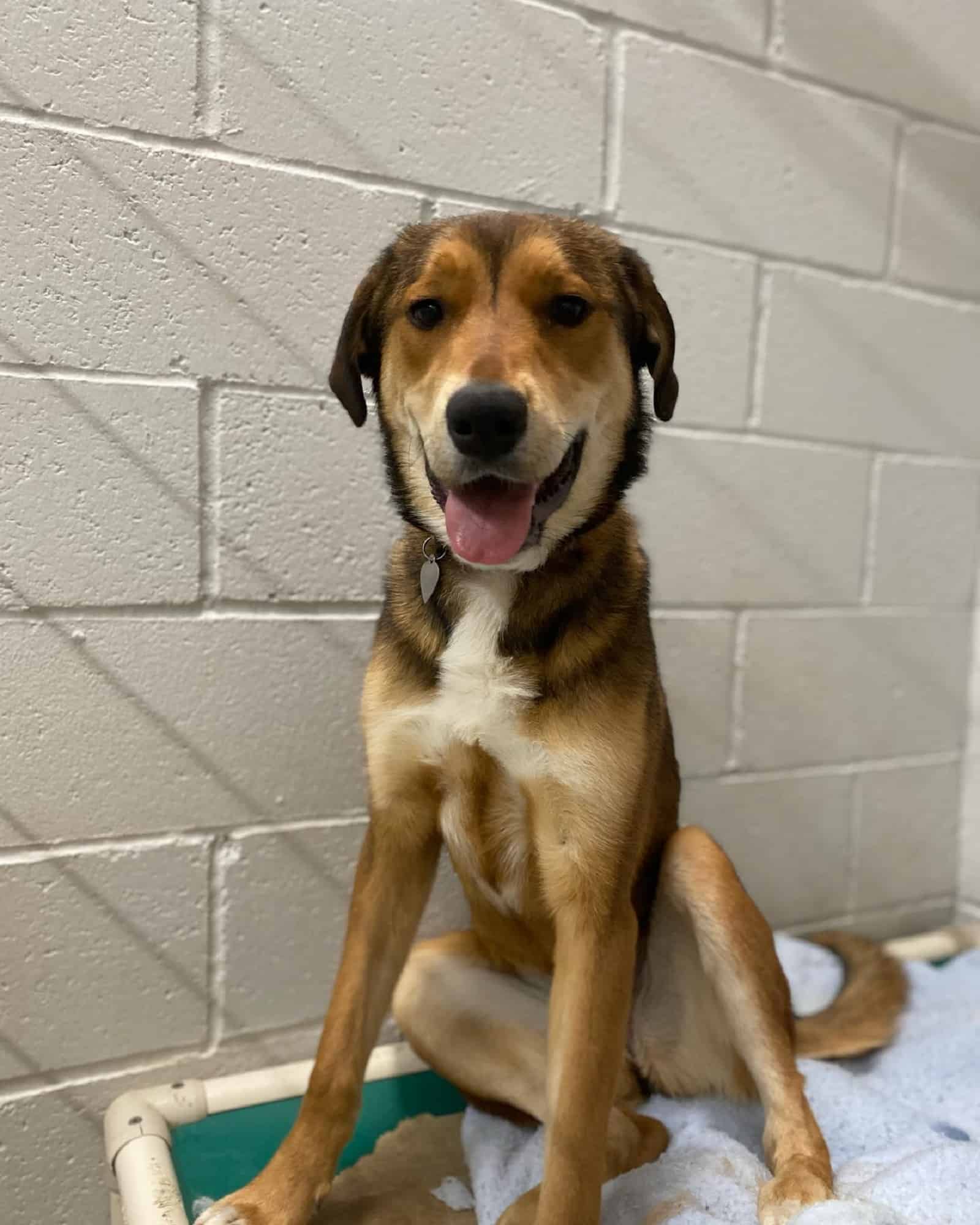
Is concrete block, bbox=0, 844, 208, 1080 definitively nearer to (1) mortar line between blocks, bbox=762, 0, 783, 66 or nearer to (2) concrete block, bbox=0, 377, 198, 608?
(2) concrete block, bbox=0, 377, 198, 608

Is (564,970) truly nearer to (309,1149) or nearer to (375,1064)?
(309,1149)

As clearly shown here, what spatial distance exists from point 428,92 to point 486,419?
847 mm

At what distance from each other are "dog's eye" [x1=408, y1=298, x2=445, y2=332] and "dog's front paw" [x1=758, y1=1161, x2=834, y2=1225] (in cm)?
112

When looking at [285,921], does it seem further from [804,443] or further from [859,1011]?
[804,443]

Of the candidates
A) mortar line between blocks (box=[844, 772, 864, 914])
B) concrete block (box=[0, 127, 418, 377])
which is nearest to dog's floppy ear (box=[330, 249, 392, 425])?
concrete block (box=[0, 127, 418, 377])

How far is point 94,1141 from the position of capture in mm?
1447

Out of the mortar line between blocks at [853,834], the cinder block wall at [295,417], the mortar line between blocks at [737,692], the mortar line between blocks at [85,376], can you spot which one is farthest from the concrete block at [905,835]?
the mortar line between blocks at [85,376]

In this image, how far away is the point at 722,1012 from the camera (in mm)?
1342

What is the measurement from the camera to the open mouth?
1.05 m

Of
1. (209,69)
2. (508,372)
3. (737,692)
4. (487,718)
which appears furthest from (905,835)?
(209,69)

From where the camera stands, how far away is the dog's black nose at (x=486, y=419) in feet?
3.21

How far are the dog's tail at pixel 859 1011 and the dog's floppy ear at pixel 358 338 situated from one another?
3.99ft

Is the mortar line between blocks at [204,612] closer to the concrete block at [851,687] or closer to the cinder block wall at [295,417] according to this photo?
the cinder block wall at [295,417]

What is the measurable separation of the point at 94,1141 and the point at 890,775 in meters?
1.70
